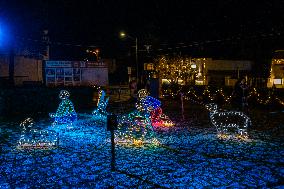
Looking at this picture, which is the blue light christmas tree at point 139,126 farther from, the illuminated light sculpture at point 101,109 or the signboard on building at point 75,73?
the signboard on building at point 75,73

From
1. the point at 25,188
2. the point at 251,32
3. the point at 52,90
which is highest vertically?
the point at 251,32

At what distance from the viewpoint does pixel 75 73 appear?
2806 cm

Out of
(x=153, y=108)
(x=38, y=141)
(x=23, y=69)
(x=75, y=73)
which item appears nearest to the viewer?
(x=38, y=141)

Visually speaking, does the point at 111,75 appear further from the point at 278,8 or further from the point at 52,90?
the point at 52,90

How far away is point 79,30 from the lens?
45.5 m

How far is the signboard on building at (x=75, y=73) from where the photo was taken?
2612 centimetres

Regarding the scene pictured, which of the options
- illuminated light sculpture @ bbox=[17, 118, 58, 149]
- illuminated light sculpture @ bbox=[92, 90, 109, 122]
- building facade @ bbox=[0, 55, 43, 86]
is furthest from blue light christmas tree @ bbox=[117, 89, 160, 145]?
building facade @ bbox=[0, 55, 43, 86]

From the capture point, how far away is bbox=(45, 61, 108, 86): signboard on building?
26.1m

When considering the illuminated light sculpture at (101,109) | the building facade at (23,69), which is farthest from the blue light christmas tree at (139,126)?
the building facade at (23,69)

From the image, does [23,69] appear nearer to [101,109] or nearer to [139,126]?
[101,109]

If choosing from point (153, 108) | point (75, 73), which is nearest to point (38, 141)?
point (153, 108)

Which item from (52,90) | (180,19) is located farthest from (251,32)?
(52,90)

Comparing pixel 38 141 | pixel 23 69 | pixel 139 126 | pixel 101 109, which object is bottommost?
pixel 38 141

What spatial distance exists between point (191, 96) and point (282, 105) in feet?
26.3
